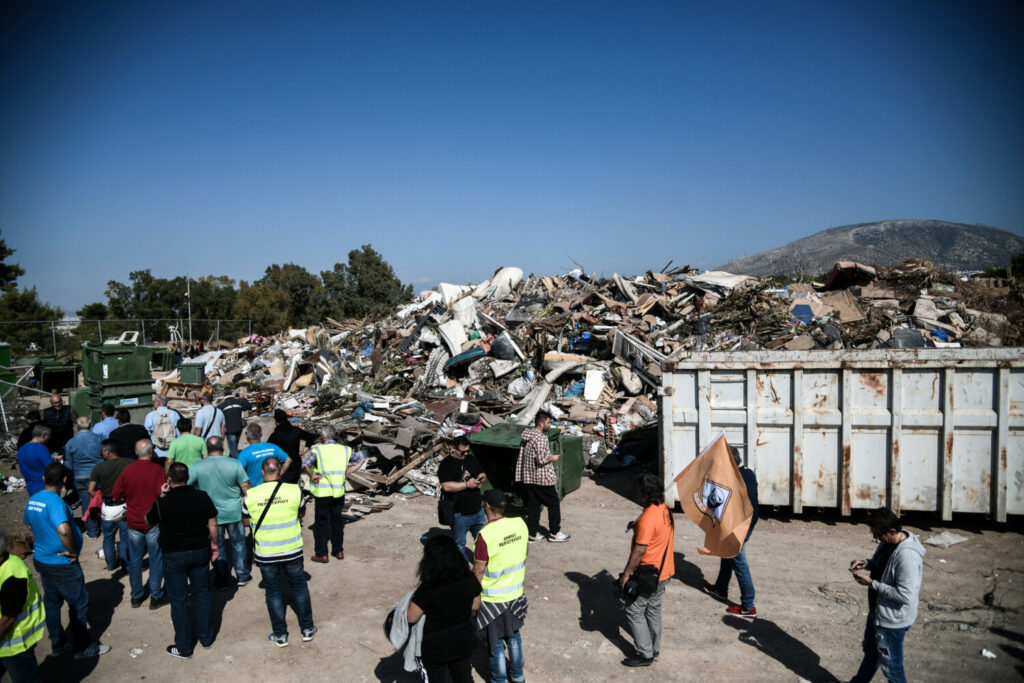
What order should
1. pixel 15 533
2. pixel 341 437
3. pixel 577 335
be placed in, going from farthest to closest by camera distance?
1. pixel 577 335
2. pixel 341 437
3. pixel 15 533

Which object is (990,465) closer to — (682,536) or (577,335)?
(682,536)

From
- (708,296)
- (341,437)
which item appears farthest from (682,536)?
(708,296)

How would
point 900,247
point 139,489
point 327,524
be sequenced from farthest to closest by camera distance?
point 900,247, point 327,524, point 139,489

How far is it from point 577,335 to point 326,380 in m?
6.83

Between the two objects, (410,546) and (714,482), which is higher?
(714,482)

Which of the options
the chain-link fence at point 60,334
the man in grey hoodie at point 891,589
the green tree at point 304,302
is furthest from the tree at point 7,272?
the man in grey hoodie at point 891,589

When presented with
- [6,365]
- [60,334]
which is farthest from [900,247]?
[60,334]

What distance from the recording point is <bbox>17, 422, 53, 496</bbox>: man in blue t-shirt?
256 inches

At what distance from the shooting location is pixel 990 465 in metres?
6.55

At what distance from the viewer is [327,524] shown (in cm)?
661

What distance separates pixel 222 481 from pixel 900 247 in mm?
37612

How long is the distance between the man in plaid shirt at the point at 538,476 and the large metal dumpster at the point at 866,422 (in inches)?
66.3

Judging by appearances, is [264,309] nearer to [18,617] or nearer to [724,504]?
[18,617]

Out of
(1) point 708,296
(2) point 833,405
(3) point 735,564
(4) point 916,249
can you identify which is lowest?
(3) point 735,564
